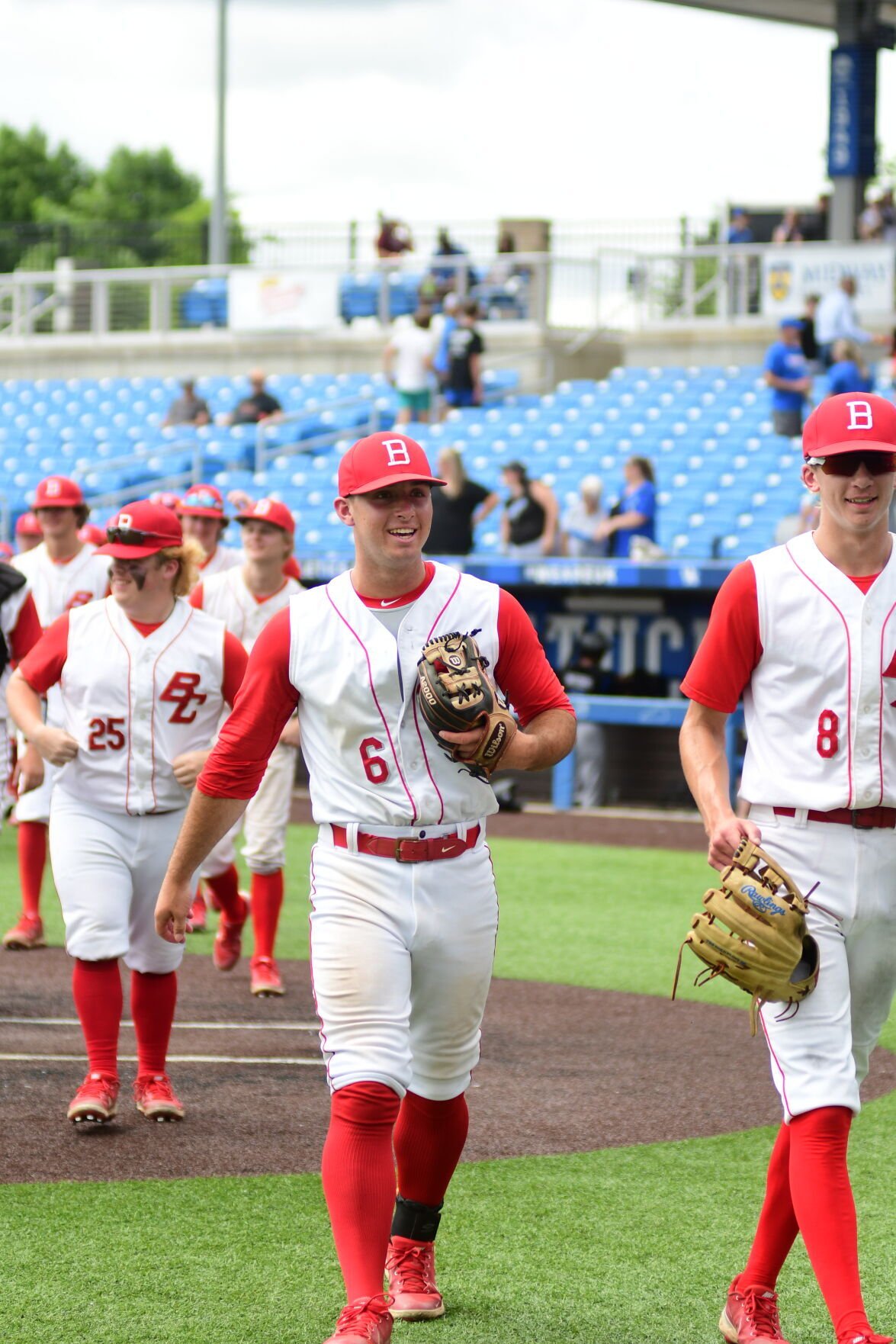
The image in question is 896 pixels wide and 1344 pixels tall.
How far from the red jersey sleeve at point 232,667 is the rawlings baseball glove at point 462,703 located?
2.06 m

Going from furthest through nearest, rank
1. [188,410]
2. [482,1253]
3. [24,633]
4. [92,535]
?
[188,410]
[92,535]
[24,633]
[482,1253]

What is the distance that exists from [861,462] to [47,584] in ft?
20.1

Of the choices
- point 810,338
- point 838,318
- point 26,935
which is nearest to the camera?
point 26,935

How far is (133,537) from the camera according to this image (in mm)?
5578

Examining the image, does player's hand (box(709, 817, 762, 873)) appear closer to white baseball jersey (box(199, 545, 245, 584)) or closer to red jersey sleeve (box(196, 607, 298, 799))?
red jersey sleeve (box(196, 607, 298, 799))

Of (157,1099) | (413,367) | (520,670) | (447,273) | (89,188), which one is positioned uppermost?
(89,188)

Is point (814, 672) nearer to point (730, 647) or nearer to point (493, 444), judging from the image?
point (730, 647)

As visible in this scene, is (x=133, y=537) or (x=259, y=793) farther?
(x=259, y=793)

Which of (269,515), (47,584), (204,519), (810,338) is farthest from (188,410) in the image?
(269,515)

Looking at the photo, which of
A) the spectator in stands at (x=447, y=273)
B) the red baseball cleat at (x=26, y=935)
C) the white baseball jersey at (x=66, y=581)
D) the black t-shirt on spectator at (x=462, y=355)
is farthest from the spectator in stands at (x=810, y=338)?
the red baseball cleat at (x=26, y=935)

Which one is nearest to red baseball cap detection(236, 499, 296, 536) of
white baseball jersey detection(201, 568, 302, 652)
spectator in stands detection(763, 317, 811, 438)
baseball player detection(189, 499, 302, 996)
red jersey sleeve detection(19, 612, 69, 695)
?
baseball player detection(189, 499, 302, 996)

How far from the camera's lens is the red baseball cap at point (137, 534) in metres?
5.56

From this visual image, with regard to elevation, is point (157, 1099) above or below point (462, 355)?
below

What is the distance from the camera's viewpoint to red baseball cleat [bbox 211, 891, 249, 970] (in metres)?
8.09
